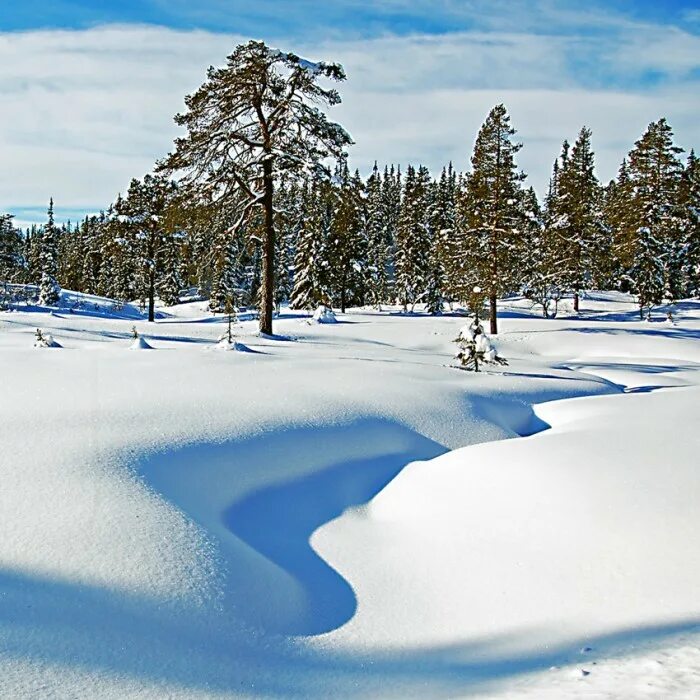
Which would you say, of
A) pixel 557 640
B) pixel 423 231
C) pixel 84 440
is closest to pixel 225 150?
pixel 84 440

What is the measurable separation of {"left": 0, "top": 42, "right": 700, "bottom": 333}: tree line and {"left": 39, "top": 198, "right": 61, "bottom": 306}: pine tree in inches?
5.3

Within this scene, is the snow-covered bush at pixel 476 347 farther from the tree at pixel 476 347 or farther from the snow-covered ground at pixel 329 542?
the snow-covered ground at pixel 329 542

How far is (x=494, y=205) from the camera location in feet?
89.4

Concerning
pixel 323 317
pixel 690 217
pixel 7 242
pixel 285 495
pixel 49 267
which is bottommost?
pixel 285 495

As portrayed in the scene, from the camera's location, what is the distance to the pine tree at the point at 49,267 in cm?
4075

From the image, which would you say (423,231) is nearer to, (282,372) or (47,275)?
(47,275)

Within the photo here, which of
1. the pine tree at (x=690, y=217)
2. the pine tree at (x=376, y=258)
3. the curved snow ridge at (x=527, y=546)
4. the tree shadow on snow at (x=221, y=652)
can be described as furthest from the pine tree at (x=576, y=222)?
the tree shadow on snow at (x=221, y=652)

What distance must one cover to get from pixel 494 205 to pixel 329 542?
24.4 metres

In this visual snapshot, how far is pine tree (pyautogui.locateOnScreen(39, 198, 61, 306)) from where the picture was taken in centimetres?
4075

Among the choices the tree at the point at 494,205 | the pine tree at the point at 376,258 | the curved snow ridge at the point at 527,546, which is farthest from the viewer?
the pine tree at the point at 376,258

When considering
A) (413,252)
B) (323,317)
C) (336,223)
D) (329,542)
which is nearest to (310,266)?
(413,252)

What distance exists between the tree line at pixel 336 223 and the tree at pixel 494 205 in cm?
5

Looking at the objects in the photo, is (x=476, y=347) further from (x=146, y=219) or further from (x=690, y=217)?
(x=690, y=217)

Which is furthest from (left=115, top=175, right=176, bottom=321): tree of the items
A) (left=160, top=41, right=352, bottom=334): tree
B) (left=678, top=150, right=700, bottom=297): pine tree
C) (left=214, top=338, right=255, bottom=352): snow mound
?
(left=678, top=150, right=700, bottom=297): pine tree
